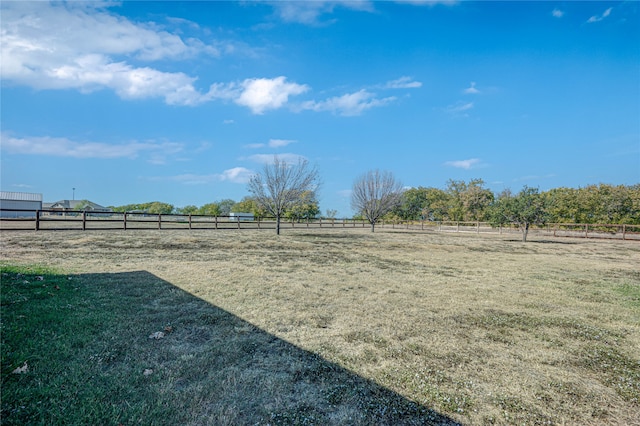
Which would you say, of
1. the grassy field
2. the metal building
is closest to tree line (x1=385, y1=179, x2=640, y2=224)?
the grassy field

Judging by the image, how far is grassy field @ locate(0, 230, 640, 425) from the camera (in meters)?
2.49

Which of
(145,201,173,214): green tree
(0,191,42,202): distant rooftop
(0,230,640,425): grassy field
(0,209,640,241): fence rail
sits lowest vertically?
(0,230,640,425): grassy field

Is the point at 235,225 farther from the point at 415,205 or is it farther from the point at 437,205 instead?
the point at 415,205

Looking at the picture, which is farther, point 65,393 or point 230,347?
point 230,347

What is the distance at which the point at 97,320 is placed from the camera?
4109 millimetres

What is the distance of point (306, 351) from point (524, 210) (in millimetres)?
24674

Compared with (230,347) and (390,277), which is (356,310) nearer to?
(230,347)

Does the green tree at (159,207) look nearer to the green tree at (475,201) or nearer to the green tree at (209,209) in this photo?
the green tree at (209,209)

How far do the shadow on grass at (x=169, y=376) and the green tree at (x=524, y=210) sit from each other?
24.7 meters

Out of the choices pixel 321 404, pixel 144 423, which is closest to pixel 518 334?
pixel 321 404

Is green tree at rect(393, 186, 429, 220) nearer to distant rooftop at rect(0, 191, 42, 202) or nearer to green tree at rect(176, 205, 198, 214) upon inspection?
green tree at rect(176, 205, 198, 214)

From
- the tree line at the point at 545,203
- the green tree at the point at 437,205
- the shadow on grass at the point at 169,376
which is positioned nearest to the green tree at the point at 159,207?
the tree line at the point at 545,203

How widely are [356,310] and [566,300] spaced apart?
4674mm

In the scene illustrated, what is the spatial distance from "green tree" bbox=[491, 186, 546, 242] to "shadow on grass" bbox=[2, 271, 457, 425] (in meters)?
24.7
